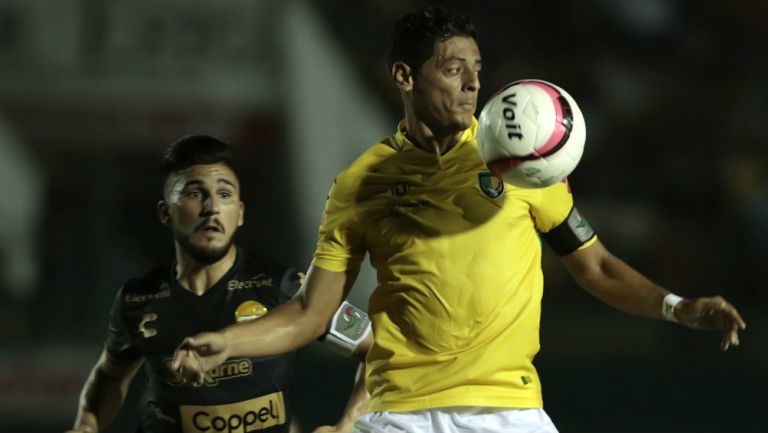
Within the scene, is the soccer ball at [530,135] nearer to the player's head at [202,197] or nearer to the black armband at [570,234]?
the black armband at [570,234]

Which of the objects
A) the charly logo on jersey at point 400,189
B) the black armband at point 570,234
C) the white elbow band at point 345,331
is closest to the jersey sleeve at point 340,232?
the charly logo on jersey at point 400,189

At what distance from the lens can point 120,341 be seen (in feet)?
16.3

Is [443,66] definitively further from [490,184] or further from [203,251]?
[203,251]

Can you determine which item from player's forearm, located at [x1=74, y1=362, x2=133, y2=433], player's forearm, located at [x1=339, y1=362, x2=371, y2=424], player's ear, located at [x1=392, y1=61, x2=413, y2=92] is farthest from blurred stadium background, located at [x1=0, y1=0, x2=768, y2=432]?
player's ear, located at [x1=392, y1=61, x2=413, y2=92]

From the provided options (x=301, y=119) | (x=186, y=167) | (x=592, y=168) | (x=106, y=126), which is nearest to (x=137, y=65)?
(x=106, y=126)

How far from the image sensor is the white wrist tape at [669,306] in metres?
3.78

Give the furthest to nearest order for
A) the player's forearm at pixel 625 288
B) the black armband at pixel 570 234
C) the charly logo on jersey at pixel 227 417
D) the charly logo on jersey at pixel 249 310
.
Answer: the charly logo on jersey at pixel 249 310 < the charly logo on jersey at pixel 227 417 < the black armband at pixel 570 234 < the player's forearm at pixel 625 288

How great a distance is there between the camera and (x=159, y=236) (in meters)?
9.10

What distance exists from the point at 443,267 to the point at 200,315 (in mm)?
1377

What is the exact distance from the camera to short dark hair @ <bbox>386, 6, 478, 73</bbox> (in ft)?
12.9

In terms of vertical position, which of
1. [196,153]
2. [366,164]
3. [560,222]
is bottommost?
[560,222]

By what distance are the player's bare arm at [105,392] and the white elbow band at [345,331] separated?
2.61 feet

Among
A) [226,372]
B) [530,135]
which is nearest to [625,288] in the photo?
[530,135]

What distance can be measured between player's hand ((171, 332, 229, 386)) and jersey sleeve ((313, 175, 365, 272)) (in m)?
0.51
